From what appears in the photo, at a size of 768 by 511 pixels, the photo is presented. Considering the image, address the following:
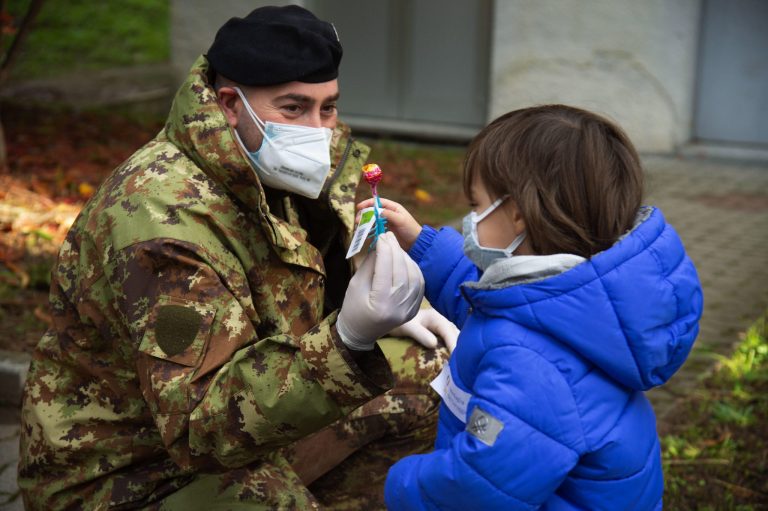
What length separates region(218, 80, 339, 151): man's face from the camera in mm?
2562

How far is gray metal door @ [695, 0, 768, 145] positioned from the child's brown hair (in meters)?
6.37

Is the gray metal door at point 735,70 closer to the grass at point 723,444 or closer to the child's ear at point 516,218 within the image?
the grass at point 723,444

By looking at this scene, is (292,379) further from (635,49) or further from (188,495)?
(635,49)

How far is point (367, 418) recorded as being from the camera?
2881 millimetres

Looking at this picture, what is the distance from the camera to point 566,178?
6.48 ft

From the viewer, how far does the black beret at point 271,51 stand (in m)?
2.50

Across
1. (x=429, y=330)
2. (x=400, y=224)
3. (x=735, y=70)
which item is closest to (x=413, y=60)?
(x=735, y=70)

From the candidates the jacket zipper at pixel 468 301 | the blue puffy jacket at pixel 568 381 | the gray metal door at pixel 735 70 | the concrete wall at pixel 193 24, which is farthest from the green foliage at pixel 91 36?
the blue puffy jacket at pixel 568 381

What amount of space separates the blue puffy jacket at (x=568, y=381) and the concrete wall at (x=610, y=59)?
19.3ft

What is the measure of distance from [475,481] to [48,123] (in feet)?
21.7

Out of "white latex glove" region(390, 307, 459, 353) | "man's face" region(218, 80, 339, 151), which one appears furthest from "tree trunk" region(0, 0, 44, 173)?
"man's face" region(218, 80, 339, 151)

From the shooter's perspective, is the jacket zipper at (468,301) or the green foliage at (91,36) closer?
the jacket zipper at (468,301)

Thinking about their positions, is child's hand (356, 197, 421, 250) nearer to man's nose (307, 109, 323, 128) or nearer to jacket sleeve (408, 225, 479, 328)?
jacket sleeve (408, 225, 479, 328)

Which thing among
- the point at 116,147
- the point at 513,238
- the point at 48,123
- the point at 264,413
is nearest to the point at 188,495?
the point at 264,413
